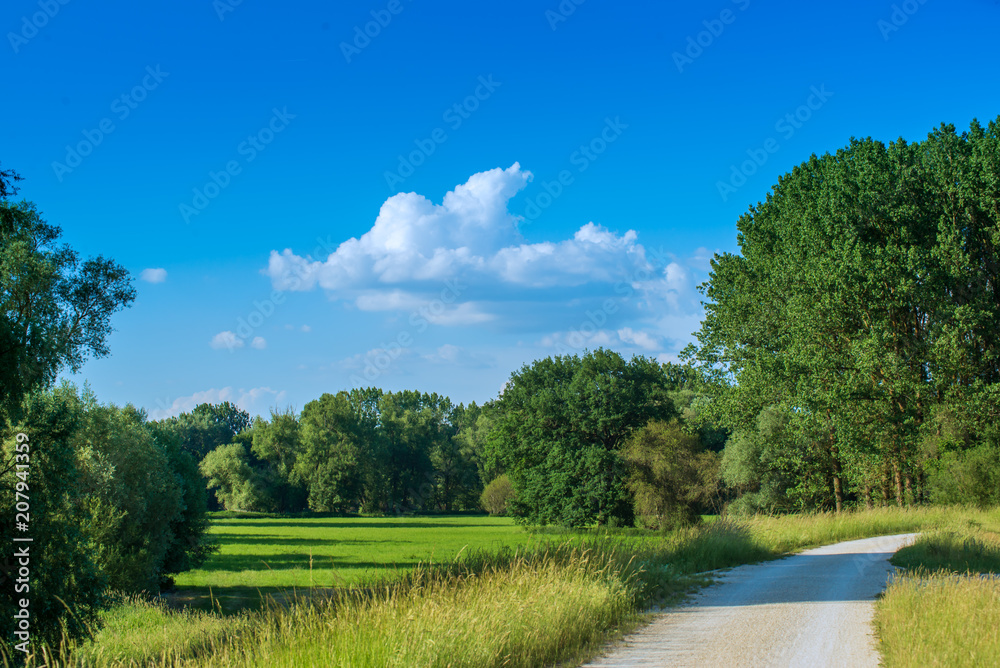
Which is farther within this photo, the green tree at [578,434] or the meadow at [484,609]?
the green tree at [578,434]

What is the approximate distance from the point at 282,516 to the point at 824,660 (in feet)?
305

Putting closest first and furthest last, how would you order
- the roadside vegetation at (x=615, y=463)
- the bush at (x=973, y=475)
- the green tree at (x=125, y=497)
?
the roadside vegetation at (x=615, y=463) < the green tree at (x=125, y=497) < the bush at (x=973, y=475)

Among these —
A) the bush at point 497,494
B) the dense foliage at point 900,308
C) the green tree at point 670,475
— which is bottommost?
the bush at point 497,494

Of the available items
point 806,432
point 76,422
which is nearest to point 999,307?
point 806,432

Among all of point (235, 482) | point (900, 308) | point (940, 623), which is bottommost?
point (235, 482)

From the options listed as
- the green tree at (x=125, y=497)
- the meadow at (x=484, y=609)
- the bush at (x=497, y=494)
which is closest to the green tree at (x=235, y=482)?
the bush at (x=497, y=494)

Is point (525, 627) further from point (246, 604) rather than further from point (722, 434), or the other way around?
point (722, 434)

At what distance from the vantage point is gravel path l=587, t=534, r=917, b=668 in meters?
7.99

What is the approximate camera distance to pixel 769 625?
977 cm

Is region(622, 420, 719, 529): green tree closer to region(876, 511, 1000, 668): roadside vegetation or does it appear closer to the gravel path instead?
the gravel path

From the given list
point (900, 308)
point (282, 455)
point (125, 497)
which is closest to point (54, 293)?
point (125, 497)

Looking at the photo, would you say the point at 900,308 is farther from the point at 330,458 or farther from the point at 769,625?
the point at 330,458

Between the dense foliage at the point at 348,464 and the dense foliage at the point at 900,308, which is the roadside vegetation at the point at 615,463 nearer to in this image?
the dense foliage at the point at 900,308

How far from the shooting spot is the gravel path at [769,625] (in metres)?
7.99
